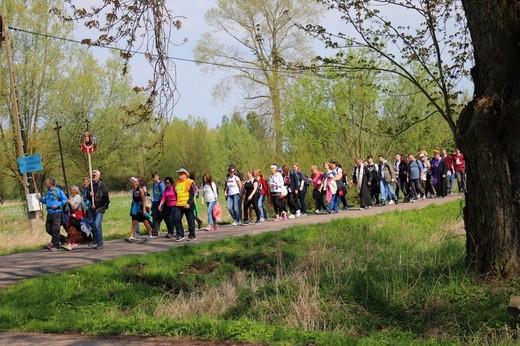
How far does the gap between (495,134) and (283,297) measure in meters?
4.09

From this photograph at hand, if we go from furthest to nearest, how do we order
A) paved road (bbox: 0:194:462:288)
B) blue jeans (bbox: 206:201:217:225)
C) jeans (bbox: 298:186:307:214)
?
jeans (bbox: 298:186:307:214) → blue jeans (bbox: 206:201:217:225) → paved road (bbox: 0:194:462:288)

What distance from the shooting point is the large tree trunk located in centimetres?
1022

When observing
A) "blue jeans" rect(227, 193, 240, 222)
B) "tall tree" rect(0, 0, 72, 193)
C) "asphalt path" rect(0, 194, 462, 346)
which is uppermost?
"tall tree" rect(0, 0, 72, 193)

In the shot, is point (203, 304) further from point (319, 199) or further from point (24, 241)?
point (319, 199)

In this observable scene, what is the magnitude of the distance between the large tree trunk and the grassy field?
0.69 metres

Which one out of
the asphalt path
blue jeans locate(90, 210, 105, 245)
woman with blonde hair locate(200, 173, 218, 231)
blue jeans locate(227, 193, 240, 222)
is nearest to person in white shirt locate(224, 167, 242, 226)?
blue jeans locate(227, 193, 240, 222)

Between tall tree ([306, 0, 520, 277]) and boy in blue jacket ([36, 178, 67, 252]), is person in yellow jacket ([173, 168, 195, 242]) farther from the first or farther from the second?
tall tree ([306, 0, 520, 277])

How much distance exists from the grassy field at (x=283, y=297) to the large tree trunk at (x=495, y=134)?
2.26 feet

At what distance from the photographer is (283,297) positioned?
36.9 ft

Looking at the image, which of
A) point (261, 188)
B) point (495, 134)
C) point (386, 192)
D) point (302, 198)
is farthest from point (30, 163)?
point (495, 134)

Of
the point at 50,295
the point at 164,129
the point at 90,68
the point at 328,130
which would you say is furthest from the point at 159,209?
the point at 90,68

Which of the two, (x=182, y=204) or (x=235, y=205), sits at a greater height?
(x=182, y=204)

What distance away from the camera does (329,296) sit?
11180mm

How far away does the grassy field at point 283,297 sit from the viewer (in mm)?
8984
